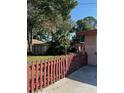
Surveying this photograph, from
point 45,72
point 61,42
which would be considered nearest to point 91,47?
point 61,42

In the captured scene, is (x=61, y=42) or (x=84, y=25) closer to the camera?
(x=61, y=42)

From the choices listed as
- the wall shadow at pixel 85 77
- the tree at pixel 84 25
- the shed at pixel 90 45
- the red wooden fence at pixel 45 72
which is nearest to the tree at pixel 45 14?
the tree at pixel 84 25

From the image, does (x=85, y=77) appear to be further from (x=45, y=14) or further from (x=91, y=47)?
(x=45, y=14)

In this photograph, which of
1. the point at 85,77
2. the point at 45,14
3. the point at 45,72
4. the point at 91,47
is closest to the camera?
the point at 45,72

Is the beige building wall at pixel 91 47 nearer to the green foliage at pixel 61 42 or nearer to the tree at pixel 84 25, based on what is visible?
the green foliage at pixel 61 42

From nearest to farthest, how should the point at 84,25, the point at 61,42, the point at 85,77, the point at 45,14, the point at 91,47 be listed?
the point at 85,77
the point at 91,47
the point at 61,42
the point at 45,14
the point at 84,25

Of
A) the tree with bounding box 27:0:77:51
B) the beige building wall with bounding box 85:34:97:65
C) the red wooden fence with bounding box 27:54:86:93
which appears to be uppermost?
the tree with bounding box 27:0:77:51

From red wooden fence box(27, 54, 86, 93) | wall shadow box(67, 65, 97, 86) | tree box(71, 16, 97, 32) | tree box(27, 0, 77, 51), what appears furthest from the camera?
tree box(71, 16, 97, 32)

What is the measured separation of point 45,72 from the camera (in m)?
4.79

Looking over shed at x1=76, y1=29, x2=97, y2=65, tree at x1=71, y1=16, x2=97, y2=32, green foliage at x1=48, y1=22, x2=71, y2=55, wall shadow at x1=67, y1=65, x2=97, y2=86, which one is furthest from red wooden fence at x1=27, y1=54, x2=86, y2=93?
tree at x1=71, y1=16, x2=97, y2=32

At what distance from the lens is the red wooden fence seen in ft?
13.7

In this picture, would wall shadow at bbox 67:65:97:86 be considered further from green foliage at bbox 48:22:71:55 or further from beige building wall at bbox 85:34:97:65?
green foliage at bbox 48:22:71:55
